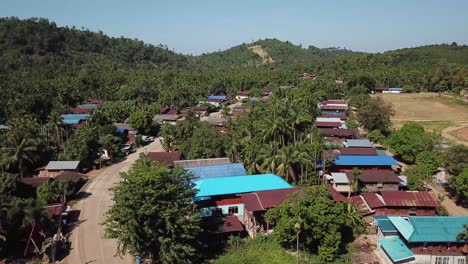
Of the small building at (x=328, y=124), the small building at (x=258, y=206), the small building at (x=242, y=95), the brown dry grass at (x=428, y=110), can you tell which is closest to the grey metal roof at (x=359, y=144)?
the small building at (x=328, y=124)

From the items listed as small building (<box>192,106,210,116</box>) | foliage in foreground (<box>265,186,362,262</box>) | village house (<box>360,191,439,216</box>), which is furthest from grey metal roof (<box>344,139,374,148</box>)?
small building (<box>192,106,210,116</box>)

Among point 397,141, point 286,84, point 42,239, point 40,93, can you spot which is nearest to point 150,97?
point 40,93

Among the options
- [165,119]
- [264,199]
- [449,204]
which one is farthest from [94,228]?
[165,119]

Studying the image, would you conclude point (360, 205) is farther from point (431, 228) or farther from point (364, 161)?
point (364, 161)

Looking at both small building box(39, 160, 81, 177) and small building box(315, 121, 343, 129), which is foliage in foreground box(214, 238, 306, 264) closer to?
small building box(39, 160, 81, 177)

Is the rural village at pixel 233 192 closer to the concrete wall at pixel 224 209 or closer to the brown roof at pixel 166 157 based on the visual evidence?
the concrete wall at pixel 224 209

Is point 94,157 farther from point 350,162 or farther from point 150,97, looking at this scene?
point 150,97
